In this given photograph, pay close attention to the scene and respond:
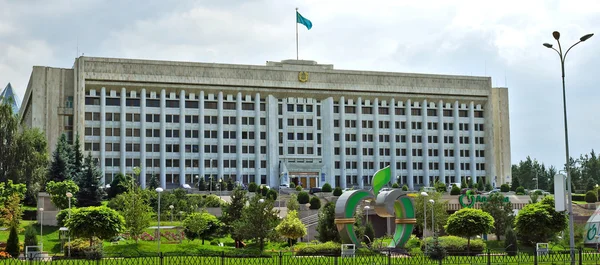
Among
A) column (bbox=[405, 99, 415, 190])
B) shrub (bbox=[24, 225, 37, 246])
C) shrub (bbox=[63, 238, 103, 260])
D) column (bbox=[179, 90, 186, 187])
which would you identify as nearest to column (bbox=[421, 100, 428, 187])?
column (bbox=[405, 99, 415, 190])

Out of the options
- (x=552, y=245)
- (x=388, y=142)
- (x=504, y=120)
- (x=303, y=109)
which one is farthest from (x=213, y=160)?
(x=552, y=245)

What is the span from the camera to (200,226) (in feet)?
161

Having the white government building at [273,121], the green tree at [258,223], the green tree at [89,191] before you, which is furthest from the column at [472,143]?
the green tree at [258,223]

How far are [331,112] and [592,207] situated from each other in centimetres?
3675

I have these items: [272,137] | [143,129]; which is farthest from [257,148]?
[143,129]

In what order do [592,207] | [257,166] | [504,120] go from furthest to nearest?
[504,120]
[257,166]
[592,207]

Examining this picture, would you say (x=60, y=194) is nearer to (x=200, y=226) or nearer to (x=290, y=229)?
(x=200, y=226)

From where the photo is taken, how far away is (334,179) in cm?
9938

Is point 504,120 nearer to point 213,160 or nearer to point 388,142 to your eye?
point 388,142

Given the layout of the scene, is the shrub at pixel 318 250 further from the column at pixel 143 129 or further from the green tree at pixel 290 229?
the column at pixel 143 129

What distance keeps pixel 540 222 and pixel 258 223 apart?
16.2 metres

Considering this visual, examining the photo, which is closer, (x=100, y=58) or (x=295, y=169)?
(x=100, y=58)

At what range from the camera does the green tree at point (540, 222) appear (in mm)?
45969

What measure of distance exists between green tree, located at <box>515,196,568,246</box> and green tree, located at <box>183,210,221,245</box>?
18.7 meters
